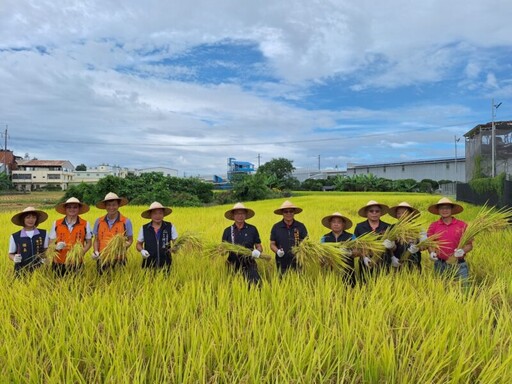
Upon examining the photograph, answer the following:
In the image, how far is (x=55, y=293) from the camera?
347 cm

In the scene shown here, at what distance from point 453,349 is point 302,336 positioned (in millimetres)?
896

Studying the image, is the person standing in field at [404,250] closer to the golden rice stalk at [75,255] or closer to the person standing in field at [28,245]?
the golden rice stalk at [75,255]

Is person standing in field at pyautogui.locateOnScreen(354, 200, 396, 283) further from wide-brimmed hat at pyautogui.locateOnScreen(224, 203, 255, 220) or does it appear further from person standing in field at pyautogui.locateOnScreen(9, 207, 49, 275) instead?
person standing in field at pyautogui.locateOnScreen(9, 207, 49, 275)

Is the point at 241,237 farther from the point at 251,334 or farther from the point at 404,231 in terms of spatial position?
the point at 251,334

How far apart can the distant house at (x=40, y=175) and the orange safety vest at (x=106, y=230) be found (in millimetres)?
67148

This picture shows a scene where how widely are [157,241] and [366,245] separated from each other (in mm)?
Answer: 2296

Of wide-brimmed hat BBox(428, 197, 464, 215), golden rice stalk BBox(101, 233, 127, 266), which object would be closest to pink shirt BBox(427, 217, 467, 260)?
wide-brimmed hat BBox(428, 197, 464, 215)

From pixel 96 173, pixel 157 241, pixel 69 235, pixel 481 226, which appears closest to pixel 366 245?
pixel 481 226

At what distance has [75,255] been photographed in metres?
4.14

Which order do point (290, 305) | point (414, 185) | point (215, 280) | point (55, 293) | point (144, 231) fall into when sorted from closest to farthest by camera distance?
1. point (290, 305)
2. point (55, 293)
3. point (215, 280)
4. point (144, 231)
5. point (414, 185)

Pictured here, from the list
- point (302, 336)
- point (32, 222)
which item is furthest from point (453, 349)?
point (32, 222)

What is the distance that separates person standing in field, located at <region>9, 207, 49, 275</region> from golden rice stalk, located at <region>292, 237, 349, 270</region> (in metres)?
2.74

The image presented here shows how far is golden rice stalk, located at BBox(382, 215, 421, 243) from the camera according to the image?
407cm

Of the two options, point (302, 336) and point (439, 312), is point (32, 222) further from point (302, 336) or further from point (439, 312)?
point (439, 312)
